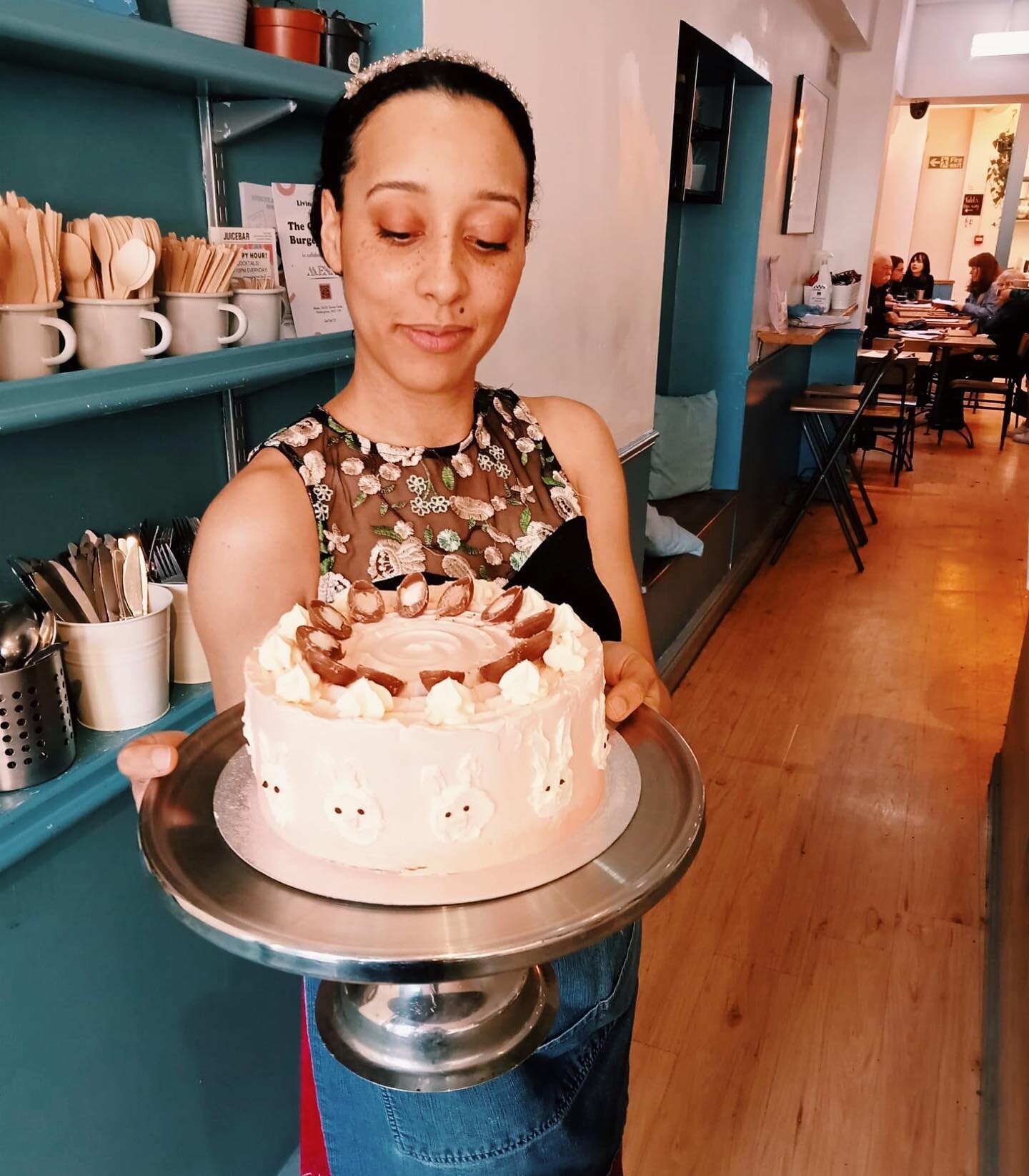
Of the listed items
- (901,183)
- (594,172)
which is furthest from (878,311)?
(594,172)

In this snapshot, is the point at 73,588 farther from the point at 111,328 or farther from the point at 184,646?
the point at 111,328

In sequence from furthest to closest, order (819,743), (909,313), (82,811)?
(909,313) < (819,743) < (82,811)

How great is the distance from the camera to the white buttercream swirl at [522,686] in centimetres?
85

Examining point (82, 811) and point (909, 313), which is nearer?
point (82, 811)

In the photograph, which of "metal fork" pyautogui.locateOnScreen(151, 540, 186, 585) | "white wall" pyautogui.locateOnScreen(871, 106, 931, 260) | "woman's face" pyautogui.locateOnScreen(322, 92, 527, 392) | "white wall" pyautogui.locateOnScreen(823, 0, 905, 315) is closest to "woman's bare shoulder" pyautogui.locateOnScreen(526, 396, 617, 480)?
"woman's face" pyautogui.locateOnScreen(322, 92, 527, 392)

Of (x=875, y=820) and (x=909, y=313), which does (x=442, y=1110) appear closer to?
(x=875, y=820)

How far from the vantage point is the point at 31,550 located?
1408 millimetres

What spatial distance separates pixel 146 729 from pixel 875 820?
245cm

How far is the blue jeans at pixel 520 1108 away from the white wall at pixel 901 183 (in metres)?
14.5

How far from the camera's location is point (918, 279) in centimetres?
1141

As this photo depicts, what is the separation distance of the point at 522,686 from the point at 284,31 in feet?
3.97

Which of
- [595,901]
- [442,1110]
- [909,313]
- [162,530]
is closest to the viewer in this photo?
[595,901]

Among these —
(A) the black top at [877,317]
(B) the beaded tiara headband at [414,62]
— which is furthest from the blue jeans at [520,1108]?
(A) the black top at [877,317]

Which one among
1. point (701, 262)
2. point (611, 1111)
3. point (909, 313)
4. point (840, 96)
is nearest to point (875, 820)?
point (611, 1111)
